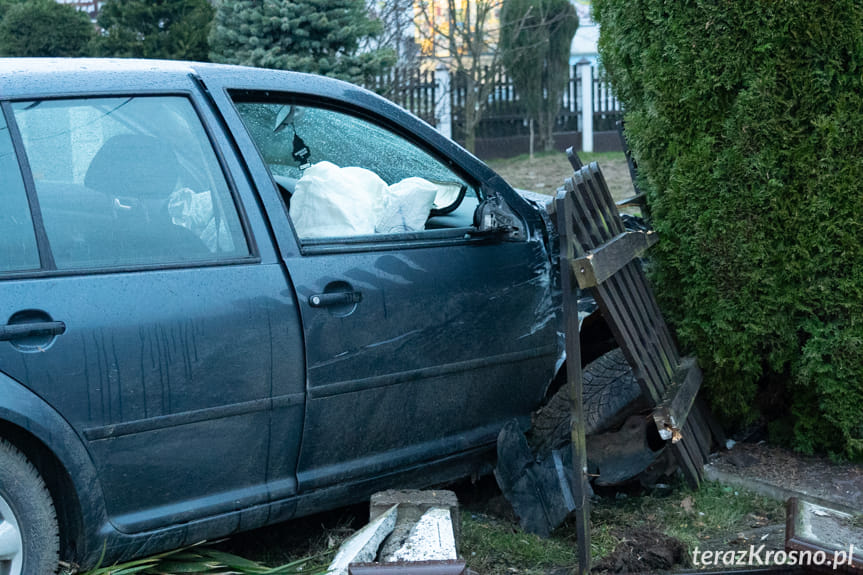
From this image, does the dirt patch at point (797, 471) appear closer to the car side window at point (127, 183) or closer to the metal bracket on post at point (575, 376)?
the metal bracket on post at point (575, 376)

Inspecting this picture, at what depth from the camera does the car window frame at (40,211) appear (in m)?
2.51

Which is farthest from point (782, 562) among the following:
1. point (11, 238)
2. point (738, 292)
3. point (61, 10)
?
point (61, 10)

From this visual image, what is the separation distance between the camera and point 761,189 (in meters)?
3.34

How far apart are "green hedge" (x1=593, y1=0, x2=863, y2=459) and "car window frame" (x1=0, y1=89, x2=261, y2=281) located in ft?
5.92

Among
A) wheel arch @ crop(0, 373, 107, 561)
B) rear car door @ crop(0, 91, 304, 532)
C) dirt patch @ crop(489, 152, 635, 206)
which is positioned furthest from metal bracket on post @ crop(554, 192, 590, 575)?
dirt patch @ crop(489, 152, 635, 206)

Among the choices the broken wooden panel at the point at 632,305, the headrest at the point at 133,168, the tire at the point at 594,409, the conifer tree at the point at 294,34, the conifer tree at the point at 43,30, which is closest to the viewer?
the headrest at the point at 133,168

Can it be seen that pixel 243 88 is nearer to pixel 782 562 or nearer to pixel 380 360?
pixel 380 360

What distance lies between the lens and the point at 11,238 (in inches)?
97.7

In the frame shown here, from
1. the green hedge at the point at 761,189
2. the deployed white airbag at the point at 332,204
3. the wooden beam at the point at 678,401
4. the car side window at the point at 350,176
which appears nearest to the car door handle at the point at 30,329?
the car side window at the point at 350,176

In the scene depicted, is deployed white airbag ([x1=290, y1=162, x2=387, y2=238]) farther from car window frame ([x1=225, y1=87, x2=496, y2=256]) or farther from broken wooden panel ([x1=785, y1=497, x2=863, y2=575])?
broken wooden panel ([x1=785, y1=497, x2=863, y2=575])

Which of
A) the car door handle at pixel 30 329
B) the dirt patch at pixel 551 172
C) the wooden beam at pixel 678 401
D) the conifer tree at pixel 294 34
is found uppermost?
the conifer tree at pixel 294 34

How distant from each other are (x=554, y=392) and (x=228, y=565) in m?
1.78

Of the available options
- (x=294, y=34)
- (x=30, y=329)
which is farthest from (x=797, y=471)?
(x=294, y=34)

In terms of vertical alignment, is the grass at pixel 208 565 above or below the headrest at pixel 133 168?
below
